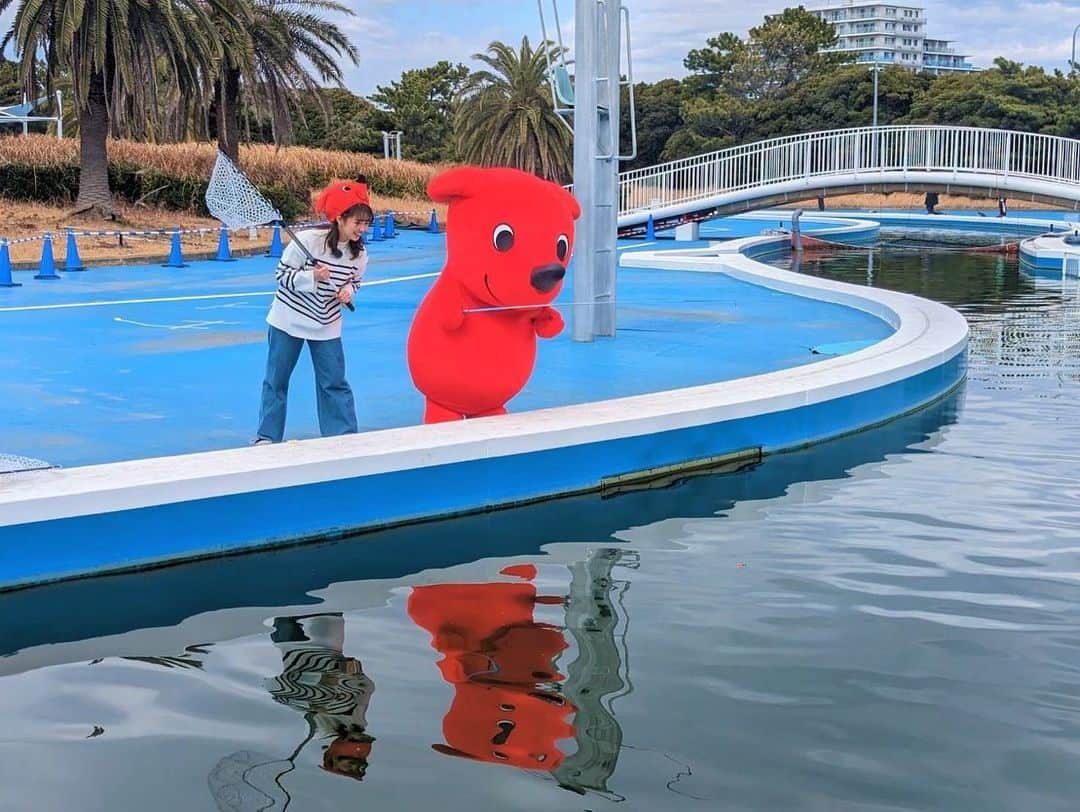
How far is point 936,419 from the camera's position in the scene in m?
10.2

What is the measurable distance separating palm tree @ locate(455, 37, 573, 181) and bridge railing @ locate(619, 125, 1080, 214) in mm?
11459

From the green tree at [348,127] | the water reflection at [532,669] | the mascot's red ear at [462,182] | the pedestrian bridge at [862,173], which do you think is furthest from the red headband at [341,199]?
the green tree at [348,127]

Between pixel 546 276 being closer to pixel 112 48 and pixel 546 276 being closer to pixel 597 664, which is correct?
pixel 597 664

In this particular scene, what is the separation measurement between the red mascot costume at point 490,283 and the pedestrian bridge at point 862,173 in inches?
874

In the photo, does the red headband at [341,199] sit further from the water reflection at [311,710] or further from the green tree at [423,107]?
the green tree at [423,107]

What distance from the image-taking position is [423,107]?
70.3m

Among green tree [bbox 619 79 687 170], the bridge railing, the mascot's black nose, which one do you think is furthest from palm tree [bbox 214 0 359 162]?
green tree [bbox 619 79 687 170]

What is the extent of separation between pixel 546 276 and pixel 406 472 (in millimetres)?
1371

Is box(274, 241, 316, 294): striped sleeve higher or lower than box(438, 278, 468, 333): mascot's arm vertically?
higher

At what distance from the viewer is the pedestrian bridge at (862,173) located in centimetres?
2978

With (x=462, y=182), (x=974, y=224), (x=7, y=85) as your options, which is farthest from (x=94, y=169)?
(x=7, y=85)

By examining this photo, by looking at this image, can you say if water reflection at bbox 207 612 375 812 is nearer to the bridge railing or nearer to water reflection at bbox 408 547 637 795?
water reflection at bbox 408 547 637 795

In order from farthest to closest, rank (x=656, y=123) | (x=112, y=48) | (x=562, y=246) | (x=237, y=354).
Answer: (x=656, y=123) < (x=112, y=48) < (x=237, y=354) < (x=562, y=246)

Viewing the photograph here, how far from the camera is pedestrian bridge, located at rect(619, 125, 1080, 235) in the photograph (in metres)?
29.8
